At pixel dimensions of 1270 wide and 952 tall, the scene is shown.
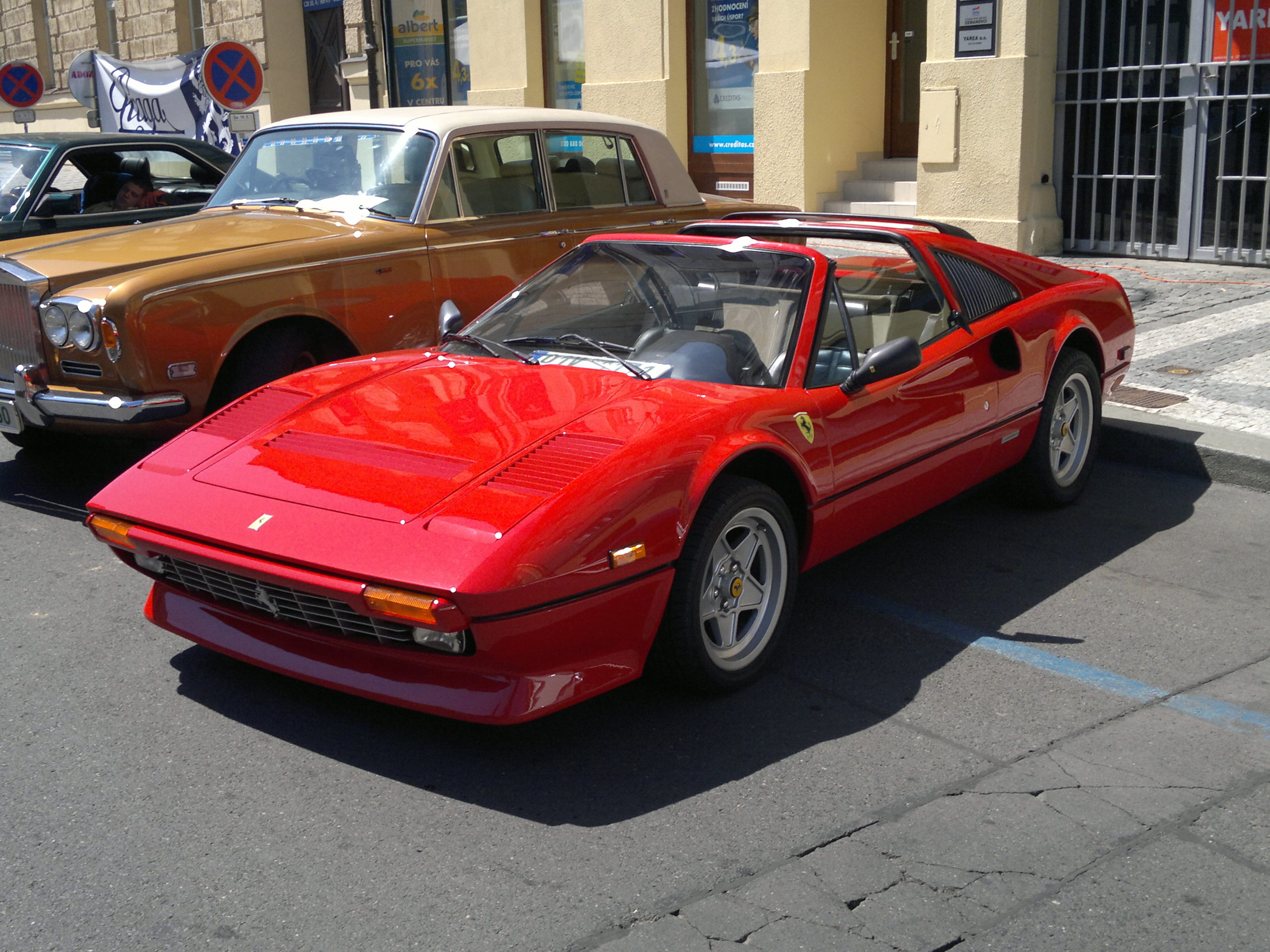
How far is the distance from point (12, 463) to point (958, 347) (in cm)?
477

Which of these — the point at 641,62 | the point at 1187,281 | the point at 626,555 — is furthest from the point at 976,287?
the point at 641,62

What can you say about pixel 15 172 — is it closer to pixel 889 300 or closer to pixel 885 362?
pixel 889 300

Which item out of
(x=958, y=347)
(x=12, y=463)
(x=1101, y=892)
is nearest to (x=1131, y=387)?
(x=958, y=347)

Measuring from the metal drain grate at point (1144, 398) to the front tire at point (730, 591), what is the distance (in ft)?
11.8

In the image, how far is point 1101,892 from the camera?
2.85m

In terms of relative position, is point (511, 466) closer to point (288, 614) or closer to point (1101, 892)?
point (288, 614)

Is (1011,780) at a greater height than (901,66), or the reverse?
(901,66)

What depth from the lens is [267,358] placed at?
6000mm

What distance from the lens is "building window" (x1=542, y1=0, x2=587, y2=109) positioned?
52.7 ft

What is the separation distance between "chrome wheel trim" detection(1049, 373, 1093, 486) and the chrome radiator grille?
441 cm

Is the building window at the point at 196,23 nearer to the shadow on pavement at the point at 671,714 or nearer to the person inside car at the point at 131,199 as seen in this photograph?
the person inside car at the point at 131,199

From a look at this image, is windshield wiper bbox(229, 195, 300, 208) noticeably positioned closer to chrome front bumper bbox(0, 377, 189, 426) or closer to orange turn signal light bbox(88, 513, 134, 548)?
chrome front bumper bbox(0, 377, 189, 426)

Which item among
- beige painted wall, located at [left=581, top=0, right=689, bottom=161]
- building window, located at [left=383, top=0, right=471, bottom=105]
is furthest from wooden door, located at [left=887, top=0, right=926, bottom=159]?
building window, located at [left=383, top=0, right=471, bottom=105]

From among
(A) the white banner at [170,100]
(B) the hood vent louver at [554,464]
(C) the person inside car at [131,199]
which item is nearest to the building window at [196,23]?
(A) the white banner at [170,100]
